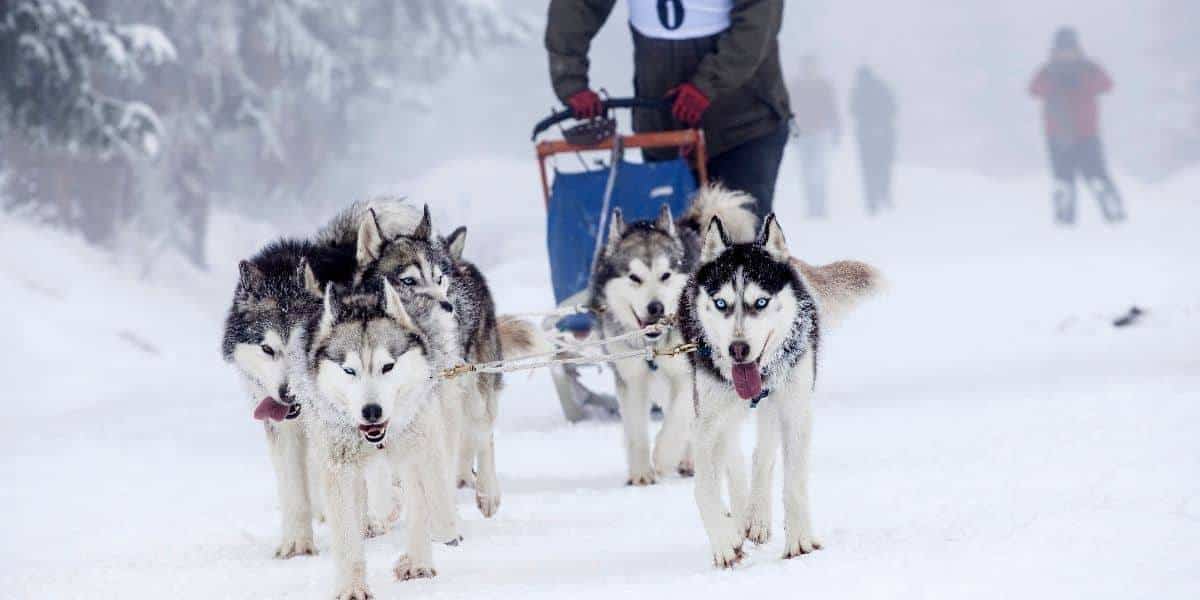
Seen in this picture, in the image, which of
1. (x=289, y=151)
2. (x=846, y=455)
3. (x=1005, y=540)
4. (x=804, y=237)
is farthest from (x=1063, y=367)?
(x=289, y=151)

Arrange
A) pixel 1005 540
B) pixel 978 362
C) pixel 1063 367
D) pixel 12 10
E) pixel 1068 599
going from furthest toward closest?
1. pixel 12 10
2. pixel 978 362
3. pixel 1063 367
4. pixel 1005 540
5. pixel 1068 599

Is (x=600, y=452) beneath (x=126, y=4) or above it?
beneath

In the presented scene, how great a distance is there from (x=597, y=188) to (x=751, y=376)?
270 cm

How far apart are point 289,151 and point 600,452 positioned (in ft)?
64.3

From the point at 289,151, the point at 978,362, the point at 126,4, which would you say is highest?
the point at 126,4

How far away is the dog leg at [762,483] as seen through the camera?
3.72 m

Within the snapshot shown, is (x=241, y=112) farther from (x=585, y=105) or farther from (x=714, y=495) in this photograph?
(x=714, y=495)

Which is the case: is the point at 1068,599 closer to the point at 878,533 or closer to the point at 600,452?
the point at 878,533

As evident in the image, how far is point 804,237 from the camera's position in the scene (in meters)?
21.0

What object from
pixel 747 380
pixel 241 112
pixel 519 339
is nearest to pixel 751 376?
pixel 747 380

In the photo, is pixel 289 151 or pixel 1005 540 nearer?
pixel 1005 540

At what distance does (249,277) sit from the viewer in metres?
4.18

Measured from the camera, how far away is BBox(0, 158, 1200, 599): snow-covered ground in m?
3.27

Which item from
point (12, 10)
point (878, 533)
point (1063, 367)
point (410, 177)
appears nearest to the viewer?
point (878, 533)
